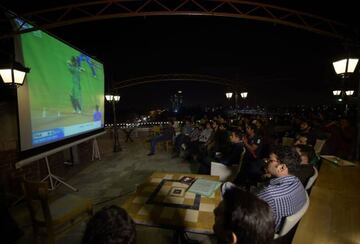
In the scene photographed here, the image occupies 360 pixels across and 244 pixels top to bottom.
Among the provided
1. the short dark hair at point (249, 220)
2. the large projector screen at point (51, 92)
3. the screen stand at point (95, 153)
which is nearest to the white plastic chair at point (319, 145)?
the short dark hair at point (249, 220)

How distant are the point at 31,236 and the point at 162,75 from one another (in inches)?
304

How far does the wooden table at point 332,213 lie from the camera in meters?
1.58

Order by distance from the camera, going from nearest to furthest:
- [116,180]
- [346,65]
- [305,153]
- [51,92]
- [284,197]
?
[284,197] < [305,153] < [51,92] < [346,65] < [116,180]

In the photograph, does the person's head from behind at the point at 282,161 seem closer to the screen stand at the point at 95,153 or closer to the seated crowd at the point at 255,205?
the seated crowd at the point at 255,205

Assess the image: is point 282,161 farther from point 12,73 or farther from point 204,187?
point 12,73

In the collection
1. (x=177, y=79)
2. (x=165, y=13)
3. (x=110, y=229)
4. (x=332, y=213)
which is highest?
(x=165, y=13)

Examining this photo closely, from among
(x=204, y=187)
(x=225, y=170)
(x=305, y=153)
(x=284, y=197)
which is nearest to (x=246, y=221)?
(x=284, y=197)

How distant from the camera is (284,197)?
1.48 meters

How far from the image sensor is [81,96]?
14.2 feet

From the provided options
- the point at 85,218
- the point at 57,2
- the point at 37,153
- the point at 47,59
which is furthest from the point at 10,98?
the point at 85,218

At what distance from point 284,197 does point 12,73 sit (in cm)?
331

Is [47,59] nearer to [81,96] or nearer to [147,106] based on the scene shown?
[81,96]

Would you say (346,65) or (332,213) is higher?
(346,65)

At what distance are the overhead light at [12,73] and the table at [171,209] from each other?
83.5 inches
